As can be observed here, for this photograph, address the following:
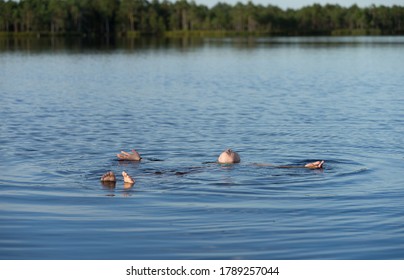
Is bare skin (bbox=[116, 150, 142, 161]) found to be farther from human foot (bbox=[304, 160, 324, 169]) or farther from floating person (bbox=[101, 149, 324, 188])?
human foot (bbox=[304, 160, 324, 169])

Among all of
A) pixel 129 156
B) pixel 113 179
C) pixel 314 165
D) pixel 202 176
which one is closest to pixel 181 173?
pixel 202 176

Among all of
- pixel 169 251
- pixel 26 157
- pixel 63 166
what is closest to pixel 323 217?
pixel 169 251

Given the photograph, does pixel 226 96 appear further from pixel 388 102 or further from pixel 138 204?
pixel 138 204

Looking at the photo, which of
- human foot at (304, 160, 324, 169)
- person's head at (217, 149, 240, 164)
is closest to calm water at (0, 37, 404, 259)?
human foot at (304, 160, 324, 169)

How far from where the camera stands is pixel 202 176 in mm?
16641

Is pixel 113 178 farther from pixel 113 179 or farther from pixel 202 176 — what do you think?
pixel 202 176

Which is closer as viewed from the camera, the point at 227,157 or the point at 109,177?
the point at 109,177

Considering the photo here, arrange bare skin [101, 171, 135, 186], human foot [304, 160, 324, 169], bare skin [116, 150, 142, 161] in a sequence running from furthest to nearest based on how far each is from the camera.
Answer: bare skin [116, 150, 142, 161] < human foot [304, 160, 324, 169] < bare skin [101, 171, 135, 186]

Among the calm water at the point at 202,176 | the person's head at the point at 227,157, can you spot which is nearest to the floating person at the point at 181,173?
the person's head at the point at 227,157

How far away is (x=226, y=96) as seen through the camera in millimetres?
37500

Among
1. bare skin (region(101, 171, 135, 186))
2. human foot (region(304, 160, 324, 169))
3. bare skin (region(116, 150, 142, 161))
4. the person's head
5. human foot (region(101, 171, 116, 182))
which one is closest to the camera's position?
bare skin (region(101, 171, 135, 186))

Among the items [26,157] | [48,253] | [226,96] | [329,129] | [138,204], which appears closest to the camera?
[48,253]

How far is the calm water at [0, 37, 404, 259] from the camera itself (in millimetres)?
11484

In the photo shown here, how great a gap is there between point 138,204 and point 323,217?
328 centimetres
